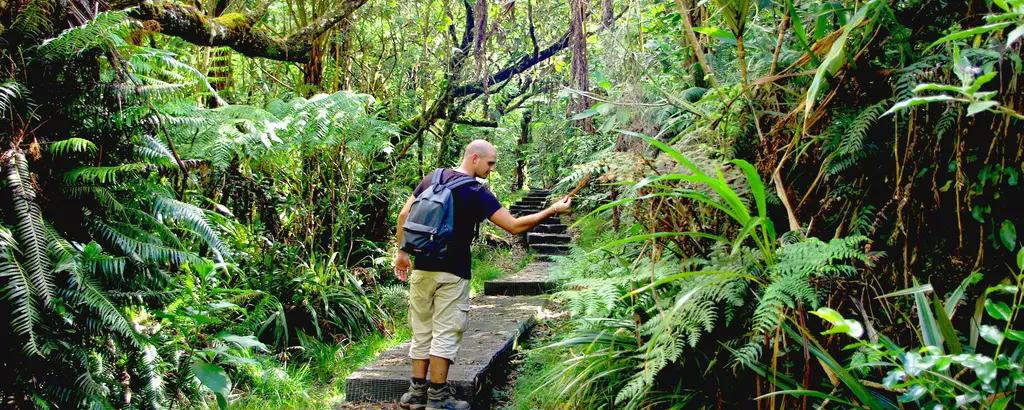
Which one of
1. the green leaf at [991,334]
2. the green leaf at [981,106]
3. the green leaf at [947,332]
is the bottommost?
the green leaf at [947,332]

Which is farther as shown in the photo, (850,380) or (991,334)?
(850,380)

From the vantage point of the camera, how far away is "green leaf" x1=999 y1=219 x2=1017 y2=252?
6.73 ft

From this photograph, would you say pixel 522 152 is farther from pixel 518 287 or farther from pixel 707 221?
pixel 707 221

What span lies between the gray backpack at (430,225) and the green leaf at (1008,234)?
2.40 m

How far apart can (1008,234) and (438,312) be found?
2611 mm

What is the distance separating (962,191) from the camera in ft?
7.28

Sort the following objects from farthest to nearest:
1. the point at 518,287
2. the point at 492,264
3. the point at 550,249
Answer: the point at 550,249 → the point at 492,264 → the point at 518,287

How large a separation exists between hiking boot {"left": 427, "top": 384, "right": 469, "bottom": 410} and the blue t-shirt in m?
0.64

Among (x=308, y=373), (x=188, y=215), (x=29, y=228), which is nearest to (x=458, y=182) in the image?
(x=188, y=215)

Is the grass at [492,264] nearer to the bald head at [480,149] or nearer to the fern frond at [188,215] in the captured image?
the bald head at [480,149]

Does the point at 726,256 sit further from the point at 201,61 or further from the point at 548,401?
the point at 201,61

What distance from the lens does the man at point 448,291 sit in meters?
3.70

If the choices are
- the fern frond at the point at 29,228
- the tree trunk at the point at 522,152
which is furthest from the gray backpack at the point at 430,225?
the tree trunk at the point at 522,152

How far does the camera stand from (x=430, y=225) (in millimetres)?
3576
